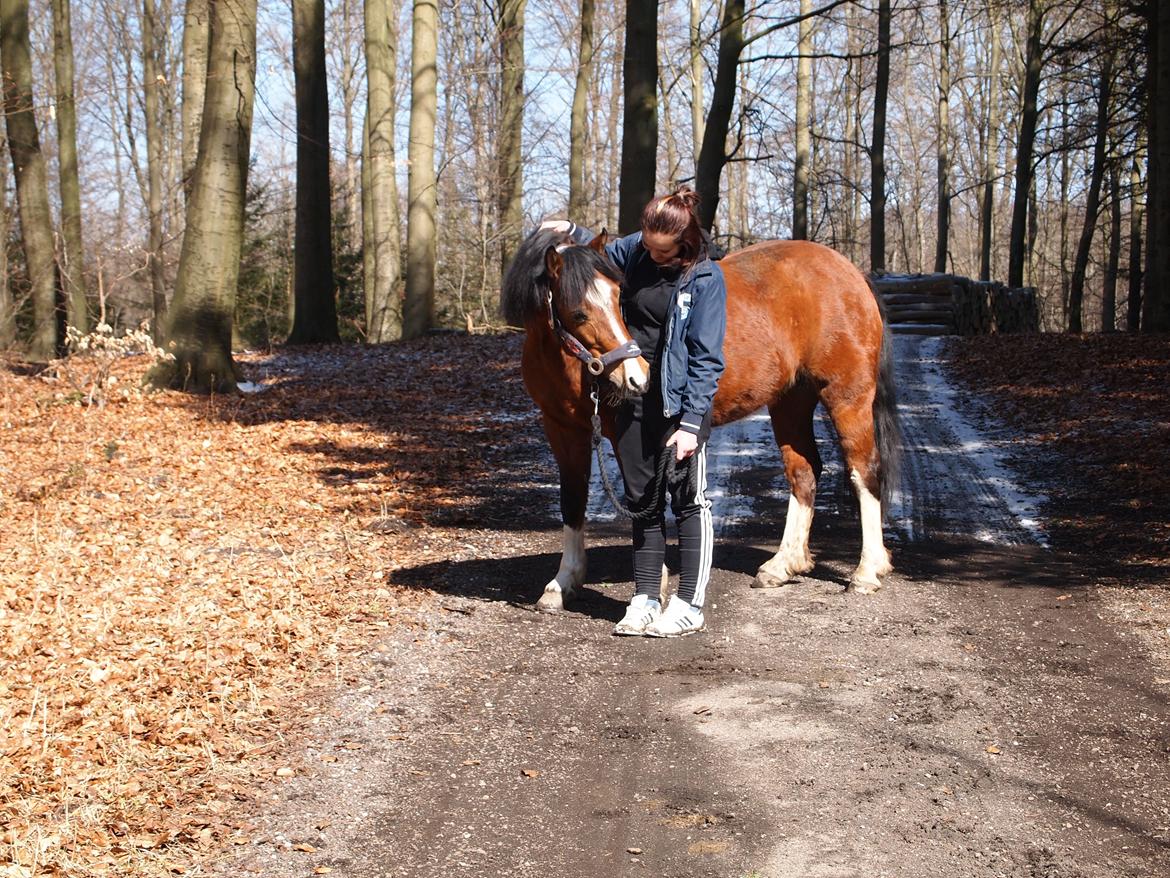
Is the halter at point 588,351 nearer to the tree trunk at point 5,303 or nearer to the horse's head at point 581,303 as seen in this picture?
the horse's head at point 581,303

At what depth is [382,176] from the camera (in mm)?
21703

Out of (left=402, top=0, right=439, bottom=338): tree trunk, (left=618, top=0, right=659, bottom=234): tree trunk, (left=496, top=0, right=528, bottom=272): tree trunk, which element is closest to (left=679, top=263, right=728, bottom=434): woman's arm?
(left=618, top=0, right=659, bottom=234): tree trunk

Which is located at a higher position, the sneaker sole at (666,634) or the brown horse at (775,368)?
the brown horse at (775,368)

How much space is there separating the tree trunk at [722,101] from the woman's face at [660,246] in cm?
1176

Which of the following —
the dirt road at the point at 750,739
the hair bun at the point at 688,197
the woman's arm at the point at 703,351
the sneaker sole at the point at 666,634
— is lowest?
the dirt road at the point at 750,739

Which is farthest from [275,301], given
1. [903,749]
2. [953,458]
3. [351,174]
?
[903,749]

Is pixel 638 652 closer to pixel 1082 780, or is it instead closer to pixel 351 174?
pixel 1082 780

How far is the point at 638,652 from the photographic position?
17.5 feet

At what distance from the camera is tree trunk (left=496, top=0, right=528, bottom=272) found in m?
26.5

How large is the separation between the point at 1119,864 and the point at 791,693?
1636 mm

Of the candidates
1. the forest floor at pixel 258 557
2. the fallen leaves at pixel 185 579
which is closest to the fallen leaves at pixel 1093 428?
the forest floor at pixel 258 557

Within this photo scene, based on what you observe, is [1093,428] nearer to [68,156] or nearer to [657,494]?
[657,494]

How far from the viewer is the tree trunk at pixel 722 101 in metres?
16.6

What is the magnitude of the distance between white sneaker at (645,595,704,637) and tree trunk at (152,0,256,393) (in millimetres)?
9276
